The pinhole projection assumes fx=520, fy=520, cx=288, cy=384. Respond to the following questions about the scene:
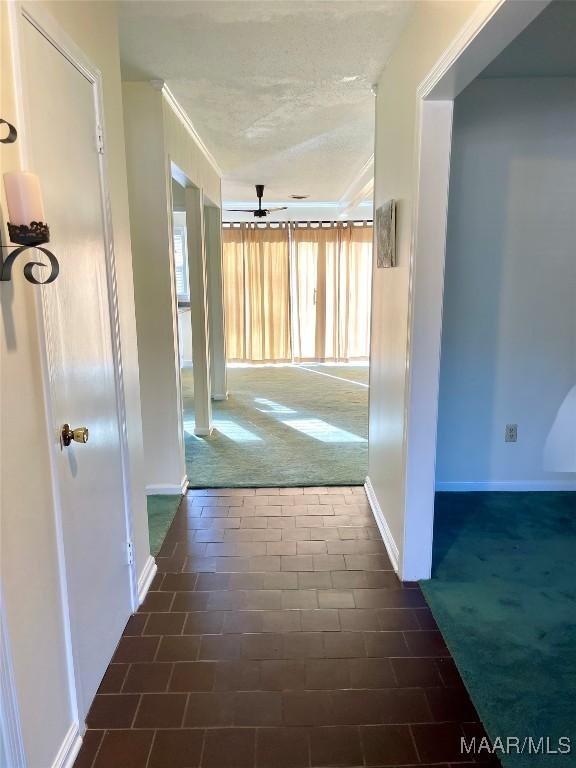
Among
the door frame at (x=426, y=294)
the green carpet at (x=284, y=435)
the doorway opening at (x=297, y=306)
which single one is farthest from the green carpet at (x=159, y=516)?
the doorway opening at (x=297, y=306)

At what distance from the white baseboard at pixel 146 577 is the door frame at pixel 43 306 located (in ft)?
0.20

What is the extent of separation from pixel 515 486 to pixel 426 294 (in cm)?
185

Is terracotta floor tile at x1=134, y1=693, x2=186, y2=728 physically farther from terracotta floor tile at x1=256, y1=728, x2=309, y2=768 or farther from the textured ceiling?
the textured ceiling

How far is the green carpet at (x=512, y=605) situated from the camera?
1.68 meters

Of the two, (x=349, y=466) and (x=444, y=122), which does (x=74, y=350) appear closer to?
(x=444, y=122)

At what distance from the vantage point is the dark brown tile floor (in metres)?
Answer: 1.57

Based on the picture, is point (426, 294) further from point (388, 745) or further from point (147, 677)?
point (147, 677)

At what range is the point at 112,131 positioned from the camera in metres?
2.00

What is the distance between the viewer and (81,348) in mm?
1671

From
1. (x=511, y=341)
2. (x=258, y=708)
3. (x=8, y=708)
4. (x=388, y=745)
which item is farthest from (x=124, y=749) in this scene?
(x=511, y=341)

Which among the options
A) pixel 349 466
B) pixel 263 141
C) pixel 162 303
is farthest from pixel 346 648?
pixel 263 141

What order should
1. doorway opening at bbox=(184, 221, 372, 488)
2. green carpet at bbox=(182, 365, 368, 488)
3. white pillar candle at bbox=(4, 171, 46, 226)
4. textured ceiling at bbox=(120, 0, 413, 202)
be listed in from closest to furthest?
white pillar candle at bbox=(4, 171, 46, 226)
textured ceiling at bbox=(120, 0, 413, 202)
green carpet at bbox=(182, 365, 368, 488)
doorway opening at bbox=(184, 221, 372, 488)

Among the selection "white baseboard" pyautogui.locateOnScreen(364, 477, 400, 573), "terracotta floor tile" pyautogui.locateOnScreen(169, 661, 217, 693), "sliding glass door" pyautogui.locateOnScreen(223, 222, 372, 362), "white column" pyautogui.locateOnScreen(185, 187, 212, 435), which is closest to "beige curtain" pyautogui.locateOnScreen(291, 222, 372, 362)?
"sliding glass door" pyautogui.locateOnScreen(223, 222, 372, 362)

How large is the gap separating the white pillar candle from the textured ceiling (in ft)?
4.49
